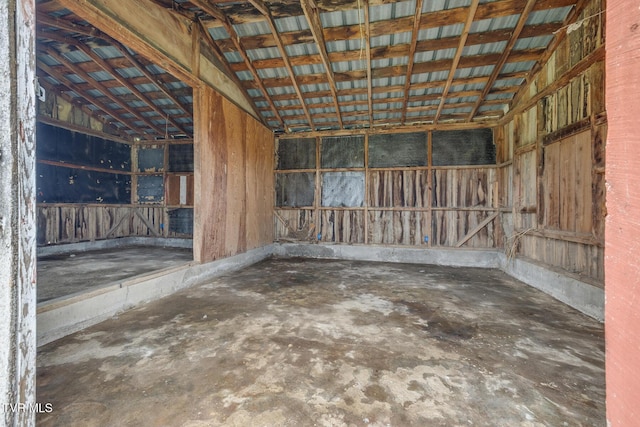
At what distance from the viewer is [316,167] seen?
26.4 feet

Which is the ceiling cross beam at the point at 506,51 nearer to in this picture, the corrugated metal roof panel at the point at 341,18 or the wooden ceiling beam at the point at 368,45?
the wooden ceiling beam at the point at 368,45

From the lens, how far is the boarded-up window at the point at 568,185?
12.8 ft

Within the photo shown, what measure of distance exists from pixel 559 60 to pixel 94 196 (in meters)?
11.3

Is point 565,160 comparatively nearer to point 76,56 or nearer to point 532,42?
point 532,42

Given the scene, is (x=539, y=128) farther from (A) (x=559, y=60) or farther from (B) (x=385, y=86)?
(B) (x=385, y=86)

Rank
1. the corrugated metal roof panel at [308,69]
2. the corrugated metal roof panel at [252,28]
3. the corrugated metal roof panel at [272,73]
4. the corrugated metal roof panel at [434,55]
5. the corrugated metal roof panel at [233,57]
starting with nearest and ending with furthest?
the corrugated metal roof panel at [252,28], the corrugated metal roof panel at [434,55], the corrugated metal roof panel at [233,57], the corrugated metal roof panel at [308,69], the corrugated metal roof panel at [272,73]

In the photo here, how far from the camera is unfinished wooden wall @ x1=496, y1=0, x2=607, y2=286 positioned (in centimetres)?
366

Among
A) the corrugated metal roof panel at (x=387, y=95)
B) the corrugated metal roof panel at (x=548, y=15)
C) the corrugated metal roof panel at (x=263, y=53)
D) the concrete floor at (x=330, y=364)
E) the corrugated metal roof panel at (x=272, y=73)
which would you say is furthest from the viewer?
the corrugated metal roof panel at (x=387, y=95)

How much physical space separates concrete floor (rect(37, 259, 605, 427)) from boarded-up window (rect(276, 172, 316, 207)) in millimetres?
4269

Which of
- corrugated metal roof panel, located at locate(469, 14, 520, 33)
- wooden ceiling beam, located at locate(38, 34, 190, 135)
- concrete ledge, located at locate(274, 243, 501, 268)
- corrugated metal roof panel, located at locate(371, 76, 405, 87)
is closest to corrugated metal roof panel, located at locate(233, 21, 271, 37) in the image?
corrugated metal roof panel, located at locate(371, 76, 405, 87)

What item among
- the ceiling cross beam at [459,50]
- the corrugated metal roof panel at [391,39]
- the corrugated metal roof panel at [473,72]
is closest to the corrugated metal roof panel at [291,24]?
the corrugated metal roof panel at [391,39]

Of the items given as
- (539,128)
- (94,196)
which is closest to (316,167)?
(539,128)

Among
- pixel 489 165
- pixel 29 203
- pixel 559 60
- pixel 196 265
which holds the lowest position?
pixel 196 265

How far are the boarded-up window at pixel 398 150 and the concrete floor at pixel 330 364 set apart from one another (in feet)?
13.7
